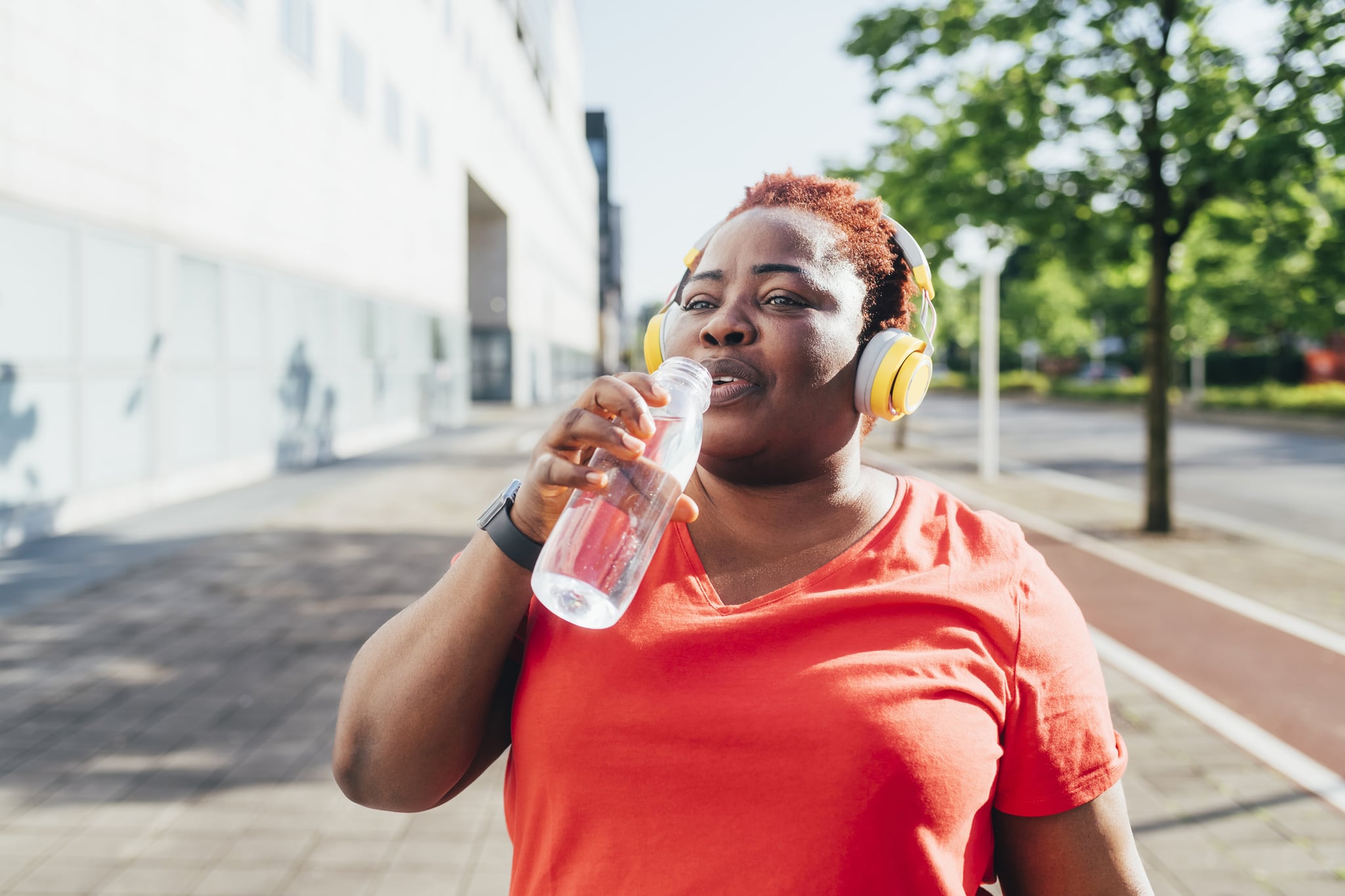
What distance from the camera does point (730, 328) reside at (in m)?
1.36

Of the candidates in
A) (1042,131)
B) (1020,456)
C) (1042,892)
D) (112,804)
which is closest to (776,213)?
(1042,892)

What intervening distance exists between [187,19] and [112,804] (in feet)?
34.6

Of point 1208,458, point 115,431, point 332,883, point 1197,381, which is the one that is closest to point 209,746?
point 332,883

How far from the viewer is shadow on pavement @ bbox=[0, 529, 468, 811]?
160 inches

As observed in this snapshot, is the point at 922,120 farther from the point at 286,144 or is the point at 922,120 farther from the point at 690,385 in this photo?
the point at 690,385

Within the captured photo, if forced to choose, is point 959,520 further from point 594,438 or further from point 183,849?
point 183,849

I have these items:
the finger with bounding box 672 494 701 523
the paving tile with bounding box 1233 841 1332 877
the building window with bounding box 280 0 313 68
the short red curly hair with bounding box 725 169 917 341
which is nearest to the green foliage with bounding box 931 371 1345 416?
the paving tile with bounding box 1233 841 1332 877

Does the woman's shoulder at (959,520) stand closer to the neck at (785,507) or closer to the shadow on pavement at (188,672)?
the neck at (785,507)

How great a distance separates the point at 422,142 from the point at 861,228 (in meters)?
23.8

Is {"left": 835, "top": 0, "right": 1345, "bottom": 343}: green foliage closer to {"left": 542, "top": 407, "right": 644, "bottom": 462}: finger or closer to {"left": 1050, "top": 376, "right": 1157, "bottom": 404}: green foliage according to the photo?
{"left": 542, "top": 407, "right": 644, "bottom": 462}: finger

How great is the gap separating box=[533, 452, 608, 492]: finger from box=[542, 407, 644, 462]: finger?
26mm

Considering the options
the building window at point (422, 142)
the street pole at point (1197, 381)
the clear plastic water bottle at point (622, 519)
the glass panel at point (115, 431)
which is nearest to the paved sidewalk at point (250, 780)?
the clear plastic water bottle at point (622, 519)

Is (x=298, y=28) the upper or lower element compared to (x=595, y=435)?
upper

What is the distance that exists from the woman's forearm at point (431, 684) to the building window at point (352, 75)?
1799 centimetres
